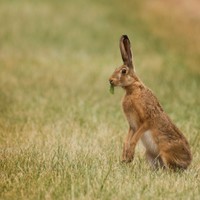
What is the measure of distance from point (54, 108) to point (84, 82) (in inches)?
138

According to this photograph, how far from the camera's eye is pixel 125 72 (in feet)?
26.4

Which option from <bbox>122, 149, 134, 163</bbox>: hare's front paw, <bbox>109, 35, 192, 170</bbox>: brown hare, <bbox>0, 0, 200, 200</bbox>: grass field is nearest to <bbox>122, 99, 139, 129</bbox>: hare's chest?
<bbox>109, 35, 192, 170</bbox>: brown hare

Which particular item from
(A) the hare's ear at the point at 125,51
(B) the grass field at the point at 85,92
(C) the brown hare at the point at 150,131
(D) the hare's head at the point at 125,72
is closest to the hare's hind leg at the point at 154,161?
(C) the brown hare at the point at 150,131

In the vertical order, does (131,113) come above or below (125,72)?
below

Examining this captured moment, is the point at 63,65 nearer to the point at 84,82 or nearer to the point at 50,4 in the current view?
the point at 84,82

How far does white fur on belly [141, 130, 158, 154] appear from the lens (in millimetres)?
7883

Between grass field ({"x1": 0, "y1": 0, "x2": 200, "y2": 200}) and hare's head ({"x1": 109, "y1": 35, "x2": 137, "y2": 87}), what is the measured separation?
83 cm

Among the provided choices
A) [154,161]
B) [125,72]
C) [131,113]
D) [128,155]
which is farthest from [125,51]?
[154,161]

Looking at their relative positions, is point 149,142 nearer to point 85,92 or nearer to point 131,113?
point 131,113

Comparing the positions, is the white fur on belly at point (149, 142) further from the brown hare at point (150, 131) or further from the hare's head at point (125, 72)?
the hare's head at point (125, 72)

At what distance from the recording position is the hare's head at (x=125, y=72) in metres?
7.97

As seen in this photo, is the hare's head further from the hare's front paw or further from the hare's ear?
the hare's front paw

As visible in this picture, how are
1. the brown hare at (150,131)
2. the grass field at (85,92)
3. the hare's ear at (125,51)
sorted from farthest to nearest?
the hare's ear at (125,51)
the brown hare at (150,131)
the grass field at (85,92)

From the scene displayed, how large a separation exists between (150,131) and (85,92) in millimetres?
6776
